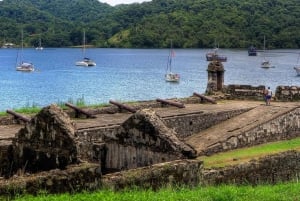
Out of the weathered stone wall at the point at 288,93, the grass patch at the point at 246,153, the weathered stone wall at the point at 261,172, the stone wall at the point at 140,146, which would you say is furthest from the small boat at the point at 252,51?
the stone wall at the point at 140,146

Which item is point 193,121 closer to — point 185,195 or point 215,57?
point 185,195

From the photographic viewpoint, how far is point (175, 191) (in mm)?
13555

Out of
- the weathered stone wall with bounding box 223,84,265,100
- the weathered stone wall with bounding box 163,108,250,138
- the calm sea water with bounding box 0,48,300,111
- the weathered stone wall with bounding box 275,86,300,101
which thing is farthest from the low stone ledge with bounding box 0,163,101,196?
the calm sea water with bounding box 0,48,300,111

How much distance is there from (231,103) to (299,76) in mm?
86711

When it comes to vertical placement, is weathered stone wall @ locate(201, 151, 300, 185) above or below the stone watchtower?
below

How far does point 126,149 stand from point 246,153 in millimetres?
8098

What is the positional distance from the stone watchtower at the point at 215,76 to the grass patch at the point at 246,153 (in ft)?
25.7

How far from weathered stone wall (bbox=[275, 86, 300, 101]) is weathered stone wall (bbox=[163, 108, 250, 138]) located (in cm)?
567

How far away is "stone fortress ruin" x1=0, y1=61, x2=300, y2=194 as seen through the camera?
1298cm

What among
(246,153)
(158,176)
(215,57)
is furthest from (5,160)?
(215,57)

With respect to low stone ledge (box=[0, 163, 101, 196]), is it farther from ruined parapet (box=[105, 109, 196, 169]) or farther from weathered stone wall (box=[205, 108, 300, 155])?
weathered stone wall (box=[205, 108, 300, 155])

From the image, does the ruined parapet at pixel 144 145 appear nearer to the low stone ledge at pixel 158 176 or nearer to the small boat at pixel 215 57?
the low stone ledge at pixel 158 176

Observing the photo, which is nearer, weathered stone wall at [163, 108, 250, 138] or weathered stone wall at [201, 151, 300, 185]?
weathered stone wall at [201, 151, 300, 185]

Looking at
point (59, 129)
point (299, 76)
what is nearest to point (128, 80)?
point (299, 76)
